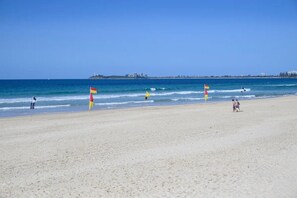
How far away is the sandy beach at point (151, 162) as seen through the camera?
6555 millimetres

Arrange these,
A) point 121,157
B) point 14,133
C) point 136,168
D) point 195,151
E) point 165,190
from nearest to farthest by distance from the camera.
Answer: point 165,190 < point 136,168 < point 121,157 < point 195,151 < point 14,133

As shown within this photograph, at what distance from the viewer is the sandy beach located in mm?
6555

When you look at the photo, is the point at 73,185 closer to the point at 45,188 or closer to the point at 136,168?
the point at 45,188

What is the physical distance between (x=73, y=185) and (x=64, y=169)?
4.12 feet

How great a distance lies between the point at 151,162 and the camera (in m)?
8.51

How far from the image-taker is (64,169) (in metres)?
8.04

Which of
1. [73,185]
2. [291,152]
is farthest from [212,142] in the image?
[73,185]

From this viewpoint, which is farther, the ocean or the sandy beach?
the ocean

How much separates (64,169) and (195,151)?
3460 mm

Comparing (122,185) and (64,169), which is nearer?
(122,185)

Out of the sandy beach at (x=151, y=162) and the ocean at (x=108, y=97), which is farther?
the ocean at (x=108, y=97)

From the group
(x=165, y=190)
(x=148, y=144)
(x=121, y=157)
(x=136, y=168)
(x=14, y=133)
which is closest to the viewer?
(x=165, y=190)

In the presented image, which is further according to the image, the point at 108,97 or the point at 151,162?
the point at 108,97

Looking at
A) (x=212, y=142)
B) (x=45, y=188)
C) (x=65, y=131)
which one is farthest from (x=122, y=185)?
(x=65, y=131)
